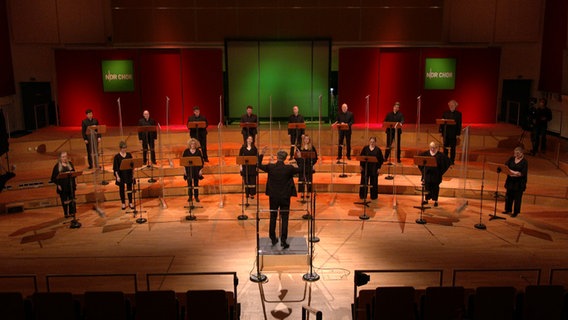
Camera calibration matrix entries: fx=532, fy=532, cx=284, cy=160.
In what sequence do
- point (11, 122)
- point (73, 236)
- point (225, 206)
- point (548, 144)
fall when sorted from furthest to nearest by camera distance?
point (11, 122) → point (548, 144) → point (225, 206) → point (73, 236)

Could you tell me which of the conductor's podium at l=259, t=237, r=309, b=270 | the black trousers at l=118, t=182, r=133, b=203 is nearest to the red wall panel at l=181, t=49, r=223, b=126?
the black trousers at l=118, t=182, r=133, b=203

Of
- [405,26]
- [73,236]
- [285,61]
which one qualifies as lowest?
[73,236]

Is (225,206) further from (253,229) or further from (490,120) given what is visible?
(490,120)

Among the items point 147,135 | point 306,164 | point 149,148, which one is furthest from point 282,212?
point 149,148

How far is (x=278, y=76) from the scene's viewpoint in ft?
51.1

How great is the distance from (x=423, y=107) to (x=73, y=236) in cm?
1025

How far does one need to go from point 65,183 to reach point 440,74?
10.5 m

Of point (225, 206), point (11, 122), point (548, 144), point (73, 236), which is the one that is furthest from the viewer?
point (11, 122)

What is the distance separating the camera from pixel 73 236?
8859 millimetres

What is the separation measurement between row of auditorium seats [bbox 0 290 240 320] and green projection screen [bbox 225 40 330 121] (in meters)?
10.6

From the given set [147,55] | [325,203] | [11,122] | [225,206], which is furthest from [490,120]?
[11,122]

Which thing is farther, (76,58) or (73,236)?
(76,58)

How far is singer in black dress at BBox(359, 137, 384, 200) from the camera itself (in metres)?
9.95

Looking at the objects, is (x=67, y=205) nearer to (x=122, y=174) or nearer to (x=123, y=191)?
(x=123, y=191)
